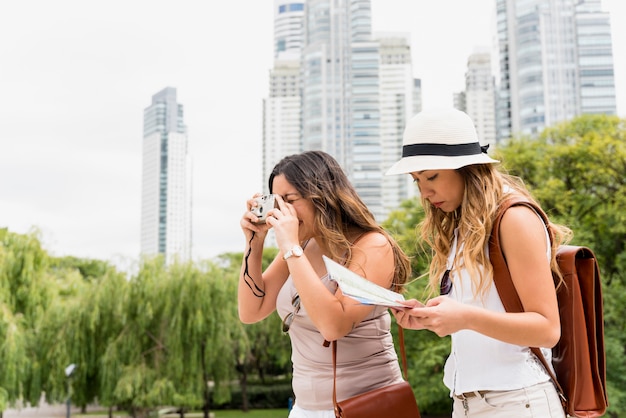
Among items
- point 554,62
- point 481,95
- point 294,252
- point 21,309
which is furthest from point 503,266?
point 481,95

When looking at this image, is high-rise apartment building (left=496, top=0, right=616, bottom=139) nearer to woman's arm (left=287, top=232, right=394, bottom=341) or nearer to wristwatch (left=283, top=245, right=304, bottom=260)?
woman's arm (left=287, top=232, right=394, bottom=341)

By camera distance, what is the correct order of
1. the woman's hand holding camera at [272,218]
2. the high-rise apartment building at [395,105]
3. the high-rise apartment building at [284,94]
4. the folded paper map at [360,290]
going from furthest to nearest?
the high-rise apartment building at [284,94]
the high-rise apartment building at [395,105]
the woman's hand holding camera at [272,218]
the folded paper map at [360,290]

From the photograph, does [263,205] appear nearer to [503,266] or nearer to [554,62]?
[503,266]

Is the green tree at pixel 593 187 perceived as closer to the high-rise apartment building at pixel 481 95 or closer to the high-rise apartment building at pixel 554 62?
the high-rise apartment building at pixel 554 62

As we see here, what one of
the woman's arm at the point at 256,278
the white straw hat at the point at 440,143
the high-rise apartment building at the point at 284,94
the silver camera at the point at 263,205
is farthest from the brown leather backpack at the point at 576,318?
the high-rise apartment building at the point at 284,94

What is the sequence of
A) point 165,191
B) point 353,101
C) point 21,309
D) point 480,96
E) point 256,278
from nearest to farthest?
point 256,278, point 21,309, point 353,101, point 480,96, point 165,191

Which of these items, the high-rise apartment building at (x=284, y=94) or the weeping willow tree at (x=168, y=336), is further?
the high-rise apartment building at (x=284, y=94)

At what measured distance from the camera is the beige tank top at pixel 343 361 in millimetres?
1816

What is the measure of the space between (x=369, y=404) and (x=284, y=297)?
45 cm

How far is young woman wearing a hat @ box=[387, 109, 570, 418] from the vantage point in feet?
4.43

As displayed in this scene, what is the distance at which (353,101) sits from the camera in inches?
1928

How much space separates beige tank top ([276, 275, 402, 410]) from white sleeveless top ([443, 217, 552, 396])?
1.00ft

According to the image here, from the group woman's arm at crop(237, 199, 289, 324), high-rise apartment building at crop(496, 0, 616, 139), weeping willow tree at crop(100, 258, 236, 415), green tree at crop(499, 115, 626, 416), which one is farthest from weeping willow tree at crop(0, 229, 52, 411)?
high-rise apartment building at crop(496, 0, 616, 139)

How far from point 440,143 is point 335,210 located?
0.49 m
